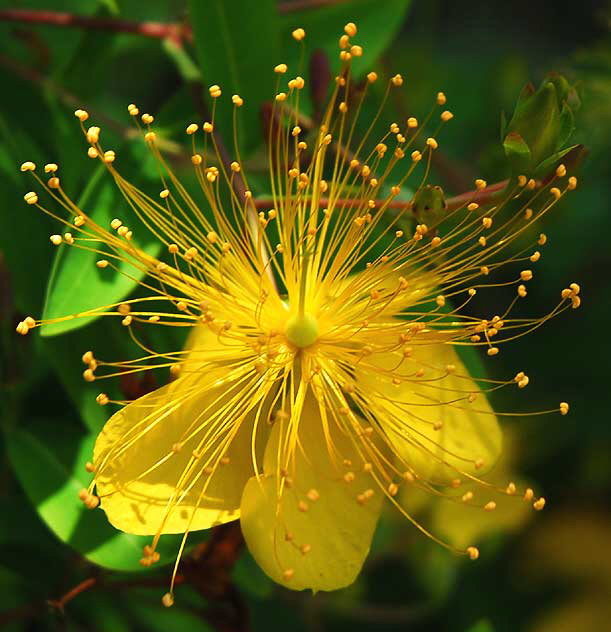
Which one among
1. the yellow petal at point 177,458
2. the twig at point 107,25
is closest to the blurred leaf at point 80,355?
the yellow petal at point 177,458

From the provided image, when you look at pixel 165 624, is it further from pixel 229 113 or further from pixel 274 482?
pixel 229 113

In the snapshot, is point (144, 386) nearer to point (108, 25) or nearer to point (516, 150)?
point (516, 150)

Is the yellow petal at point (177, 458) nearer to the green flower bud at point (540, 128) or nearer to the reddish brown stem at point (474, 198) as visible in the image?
the reddish brown stem at point (474, 198)

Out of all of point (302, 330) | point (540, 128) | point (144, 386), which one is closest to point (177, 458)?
point (144, 386)

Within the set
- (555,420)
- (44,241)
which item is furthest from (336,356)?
(555,420)

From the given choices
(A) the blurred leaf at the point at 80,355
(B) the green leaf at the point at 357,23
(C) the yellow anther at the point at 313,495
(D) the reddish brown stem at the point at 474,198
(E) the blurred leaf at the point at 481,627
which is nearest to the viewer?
(C) the yellow anther at the point at 313,495

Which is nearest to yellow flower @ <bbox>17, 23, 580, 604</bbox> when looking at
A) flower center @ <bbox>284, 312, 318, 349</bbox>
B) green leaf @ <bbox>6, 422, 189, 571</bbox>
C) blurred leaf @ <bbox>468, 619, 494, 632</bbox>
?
flower center @ <bbox>284, 312, 318, 349</bbox>

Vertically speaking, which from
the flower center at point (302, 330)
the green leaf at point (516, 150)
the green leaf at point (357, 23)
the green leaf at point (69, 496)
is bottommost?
the green leaf at point (69, 496)

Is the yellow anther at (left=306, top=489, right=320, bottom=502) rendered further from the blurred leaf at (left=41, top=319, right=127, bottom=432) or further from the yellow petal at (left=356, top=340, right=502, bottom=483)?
the blurred leaf at (left=41, top=319, right=127, bottom=432)
